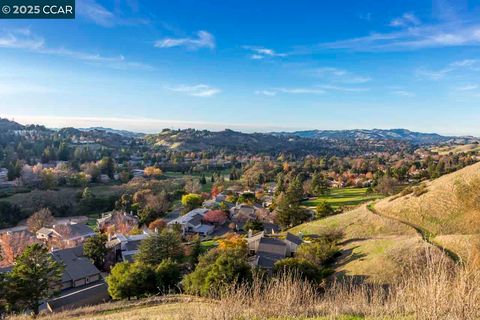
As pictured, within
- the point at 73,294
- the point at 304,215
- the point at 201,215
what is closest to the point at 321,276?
the point at 73,294

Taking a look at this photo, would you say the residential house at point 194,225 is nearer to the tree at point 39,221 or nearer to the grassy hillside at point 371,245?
the grassy hillside at point 371,245

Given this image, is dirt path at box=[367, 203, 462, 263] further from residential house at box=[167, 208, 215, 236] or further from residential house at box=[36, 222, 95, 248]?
residential house at box=[36, 222, 95, 248]

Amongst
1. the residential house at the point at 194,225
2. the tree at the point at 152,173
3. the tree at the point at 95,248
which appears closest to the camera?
the tree at the point at 95,248

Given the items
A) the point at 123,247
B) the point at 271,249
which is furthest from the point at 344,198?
the point at 123,247

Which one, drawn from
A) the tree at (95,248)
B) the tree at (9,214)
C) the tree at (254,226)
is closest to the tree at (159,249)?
the tree at (95,248)

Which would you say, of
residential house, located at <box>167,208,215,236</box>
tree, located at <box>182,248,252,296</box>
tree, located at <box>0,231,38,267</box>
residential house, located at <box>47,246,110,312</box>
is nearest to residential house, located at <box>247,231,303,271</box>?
tree, located at <box>182,248,252,296</box>

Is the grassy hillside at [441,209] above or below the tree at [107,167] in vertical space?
above
